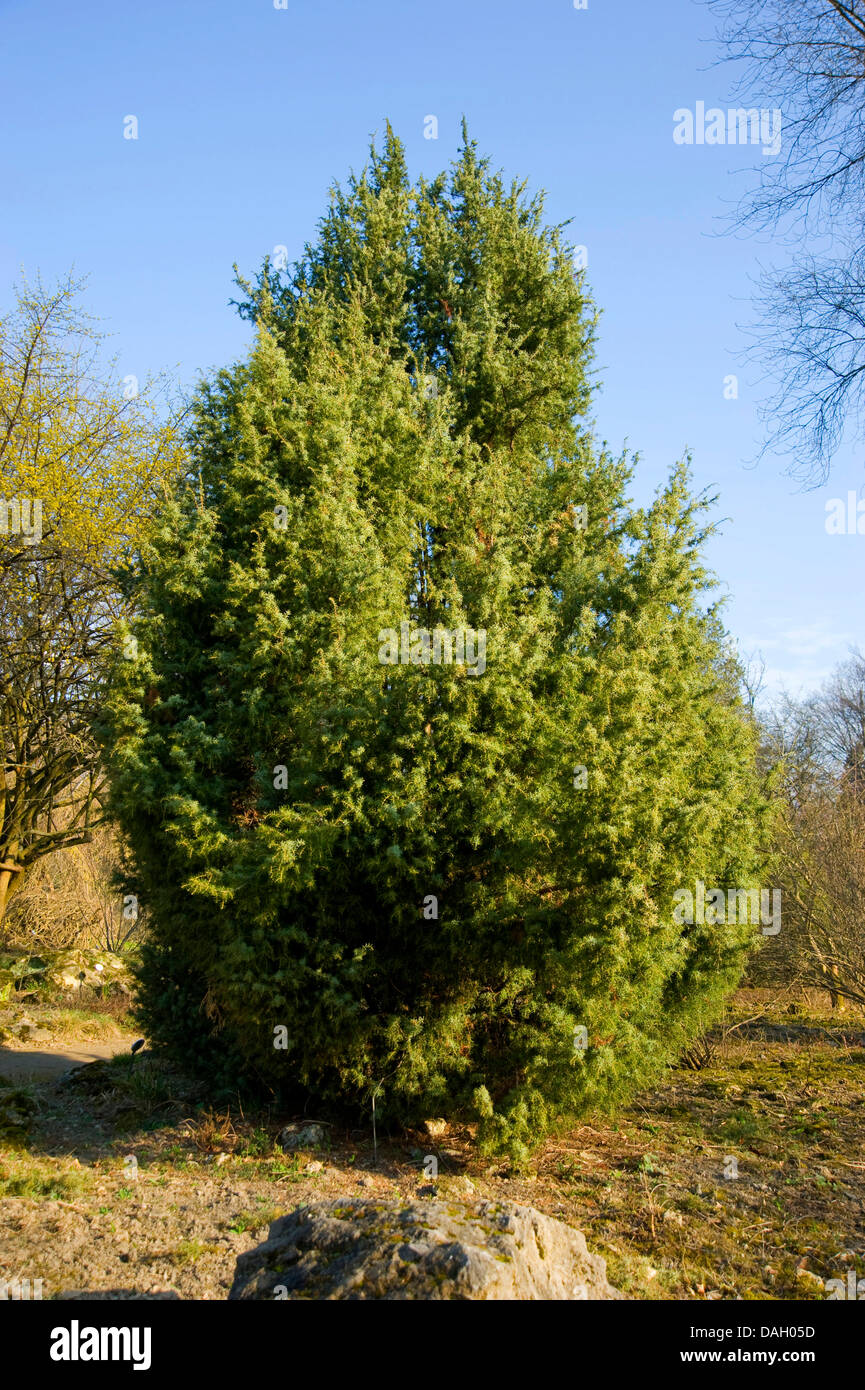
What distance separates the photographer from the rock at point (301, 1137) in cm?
785

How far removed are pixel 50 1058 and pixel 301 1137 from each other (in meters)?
7.93

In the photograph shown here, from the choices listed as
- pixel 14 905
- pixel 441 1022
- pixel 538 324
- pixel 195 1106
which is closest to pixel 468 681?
pixel 441 1022

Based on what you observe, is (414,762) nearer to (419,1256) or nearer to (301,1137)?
(301,1137)

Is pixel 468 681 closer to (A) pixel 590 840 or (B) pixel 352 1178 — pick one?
(A) pixel 590 840

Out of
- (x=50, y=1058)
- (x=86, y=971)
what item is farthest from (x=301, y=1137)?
(x=86, y=971)

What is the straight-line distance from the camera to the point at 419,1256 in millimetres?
3324

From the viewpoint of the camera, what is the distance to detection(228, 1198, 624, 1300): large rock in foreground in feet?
10.5

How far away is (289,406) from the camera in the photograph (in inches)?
386

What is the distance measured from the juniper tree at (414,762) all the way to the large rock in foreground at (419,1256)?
306cm

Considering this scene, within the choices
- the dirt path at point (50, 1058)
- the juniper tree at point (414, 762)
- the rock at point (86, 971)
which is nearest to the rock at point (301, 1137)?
the juniper tree at point (414, 762)

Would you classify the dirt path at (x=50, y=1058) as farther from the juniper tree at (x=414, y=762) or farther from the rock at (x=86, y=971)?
the rock at (x=86, y=971)

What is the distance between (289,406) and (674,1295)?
882 centimetres

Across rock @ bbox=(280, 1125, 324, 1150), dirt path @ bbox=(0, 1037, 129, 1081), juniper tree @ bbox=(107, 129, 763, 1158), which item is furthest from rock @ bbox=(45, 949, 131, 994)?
rock @ bbox=(280, 1125, 324, 1150)
